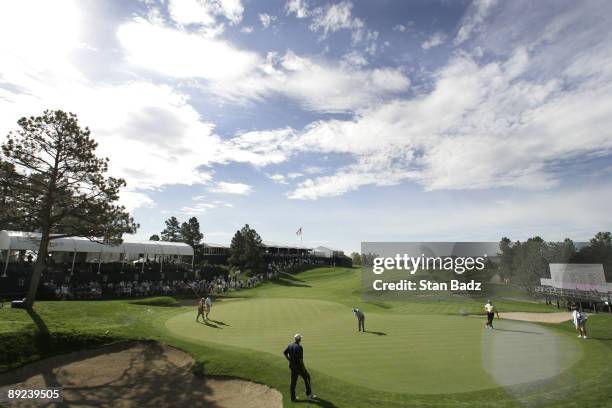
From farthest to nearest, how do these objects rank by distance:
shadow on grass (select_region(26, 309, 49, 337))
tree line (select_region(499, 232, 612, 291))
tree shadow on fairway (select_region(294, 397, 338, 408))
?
1. tree line (select_region(499, 232, 612, 291))
2. shadow on grass (select_region(26, 309, 49, 337))
3. tree shadow on fairway (select_region(294, 397, 338, 408))

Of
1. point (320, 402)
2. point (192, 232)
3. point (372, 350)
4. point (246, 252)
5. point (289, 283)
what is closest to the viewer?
point (320, 402)

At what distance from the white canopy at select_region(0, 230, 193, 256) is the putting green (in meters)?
15.8

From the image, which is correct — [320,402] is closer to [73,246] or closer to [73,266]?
[73,266]

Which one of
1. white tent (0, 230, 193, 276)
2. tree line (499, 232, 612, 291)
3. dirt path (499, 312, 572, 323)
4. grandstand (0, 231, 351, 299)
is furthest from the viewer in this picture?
tree line (499, 232, 612, 291)

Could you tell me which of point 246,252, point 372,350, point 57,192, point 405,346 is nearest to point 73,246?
point 57,192

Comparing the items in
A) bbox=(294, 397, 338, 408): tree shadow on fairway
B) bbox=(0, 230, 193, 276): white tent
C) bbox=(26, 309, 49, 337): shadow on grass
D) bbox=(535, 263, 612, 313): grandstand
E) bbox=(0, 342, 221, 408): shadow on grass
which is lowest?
bbox=(0, 342, 221, 408): shadow on grass

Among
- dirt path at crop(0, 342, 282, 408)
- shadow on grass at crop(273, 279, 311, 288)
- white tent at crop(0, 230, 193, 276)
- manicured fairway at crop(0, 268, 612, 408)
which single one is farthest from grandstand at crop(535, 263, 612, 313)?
white tent at crop(0, 230, 193, 276)

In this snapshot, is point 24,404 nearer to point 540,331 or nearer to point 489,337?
point 489,337

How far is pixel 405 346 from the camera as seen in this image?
18312 mm

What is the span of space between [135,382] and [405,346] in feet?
43.2

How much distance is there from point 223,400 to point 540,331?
22.6 m

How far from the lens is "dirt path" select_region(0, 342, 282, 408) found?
12766 millimetres

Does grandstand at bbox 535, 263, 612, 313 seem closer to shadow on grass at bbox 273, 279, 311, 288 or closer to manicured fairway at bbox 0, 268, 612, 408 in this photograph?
manicured fairway at bbox 0, 268, 612, 408

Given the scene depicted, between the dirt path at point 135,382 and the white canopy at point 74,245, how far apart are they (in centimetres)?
1479
